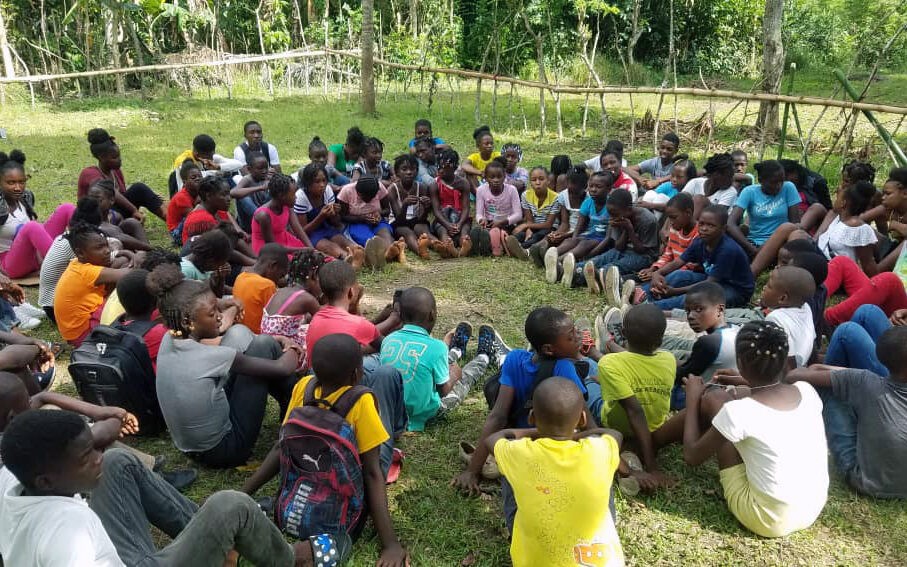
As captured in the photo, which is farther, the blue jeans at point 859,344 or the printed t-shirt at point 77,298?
the printed t-shirt at point 77,298

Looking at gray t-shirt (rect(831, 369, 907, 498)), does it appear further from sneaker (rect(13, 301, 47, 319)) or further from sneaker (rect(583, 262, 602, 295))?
sneaker (rect(13, 301, 47, 319))

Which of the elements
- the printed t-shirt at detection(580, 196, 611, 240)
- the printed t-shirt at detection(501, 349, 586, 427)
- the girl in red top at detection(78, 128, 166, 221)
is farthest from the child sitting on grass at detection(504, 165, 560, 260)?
the girl in red top at detection(78, 128, 166, 221)

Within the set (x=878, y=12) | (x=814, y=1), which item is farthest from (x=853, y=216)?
(x=814, y=1)

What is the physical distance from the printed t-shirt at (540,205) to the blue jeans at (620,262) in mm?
1058

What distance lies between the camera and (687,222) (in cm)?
564

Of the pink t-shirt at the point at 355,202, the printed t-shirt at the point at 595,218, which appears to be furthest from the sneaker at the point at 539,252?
the pink t-shirt at the point at 355,202

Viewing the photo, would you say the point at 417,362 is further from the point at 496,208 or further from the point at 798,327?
the point at 496,208

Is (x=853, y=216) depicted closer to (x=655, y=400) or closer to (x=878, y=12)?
(x=655, y=400)

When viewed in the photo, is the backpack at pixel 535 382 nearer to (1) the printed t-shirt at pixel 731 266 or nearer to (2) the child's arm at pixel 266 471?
(2) the child's arm at pixel 266 471

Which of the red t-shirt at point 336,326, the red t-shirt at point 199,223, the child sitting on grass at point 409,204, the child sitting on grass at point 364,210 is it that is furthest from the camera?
the child sitting on grass at point 409,204

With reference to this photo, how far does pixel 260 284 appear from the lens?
14.6ft

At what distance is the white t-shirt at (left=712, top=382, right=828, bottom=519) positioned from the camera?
2.85 m

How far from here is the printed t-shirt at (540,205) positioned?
7117mm

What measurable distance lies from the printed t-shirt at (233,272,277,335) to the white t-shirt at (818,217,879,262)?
14.7 ft
